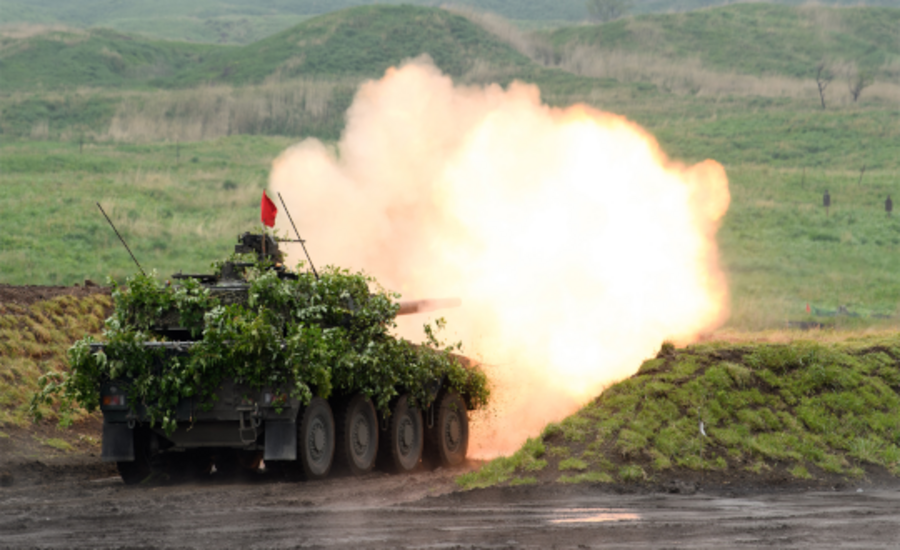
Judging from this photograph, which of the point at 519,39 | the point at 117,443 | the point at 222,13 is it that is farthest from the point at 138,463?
the point at 222,13

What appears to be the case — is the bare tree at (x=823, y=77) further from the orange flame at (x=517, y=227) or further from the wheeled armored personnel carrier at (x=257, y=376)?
the wheeled armored personnel carrier at (x=257, y=376)

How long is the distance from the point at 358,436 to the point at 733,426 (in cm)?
479

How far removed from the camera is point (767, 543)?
8.54 meters

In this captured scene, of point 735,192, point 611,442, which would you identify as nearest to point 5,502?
point 611,442

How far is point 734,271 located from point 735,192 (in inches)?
453

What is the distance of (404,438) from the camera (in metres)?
13.8

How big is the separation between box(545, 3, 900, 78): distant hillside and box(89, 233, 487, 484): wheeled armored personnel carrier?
82.2 m

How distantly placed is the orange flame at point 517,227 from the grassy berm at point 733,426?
8.59ft

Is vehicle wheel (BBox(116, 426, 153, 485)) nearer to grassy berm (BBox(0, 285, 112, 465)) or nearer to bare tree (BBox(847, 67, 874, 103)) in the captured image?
grassy berm (BBox(0, 285, 112, 465))

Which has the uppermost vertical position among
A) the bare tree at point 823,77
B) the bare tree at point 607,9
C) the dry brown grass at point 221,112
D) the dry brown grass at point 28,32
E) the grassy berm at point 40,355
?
the bare tree at point 607,9

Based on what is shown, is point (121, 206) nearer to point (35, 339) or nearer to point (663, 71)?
point (35, 339)

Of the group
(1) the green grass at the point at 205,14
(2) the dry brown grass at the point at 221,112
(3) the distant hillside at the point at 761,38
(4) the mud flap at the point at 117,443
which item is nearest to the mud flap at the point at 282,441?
(4) the mud flap at the point at 117,443

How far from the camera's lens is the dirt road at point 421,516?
8.54 metres

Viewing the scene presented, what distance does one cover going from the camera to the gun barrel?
1543 centimetres
